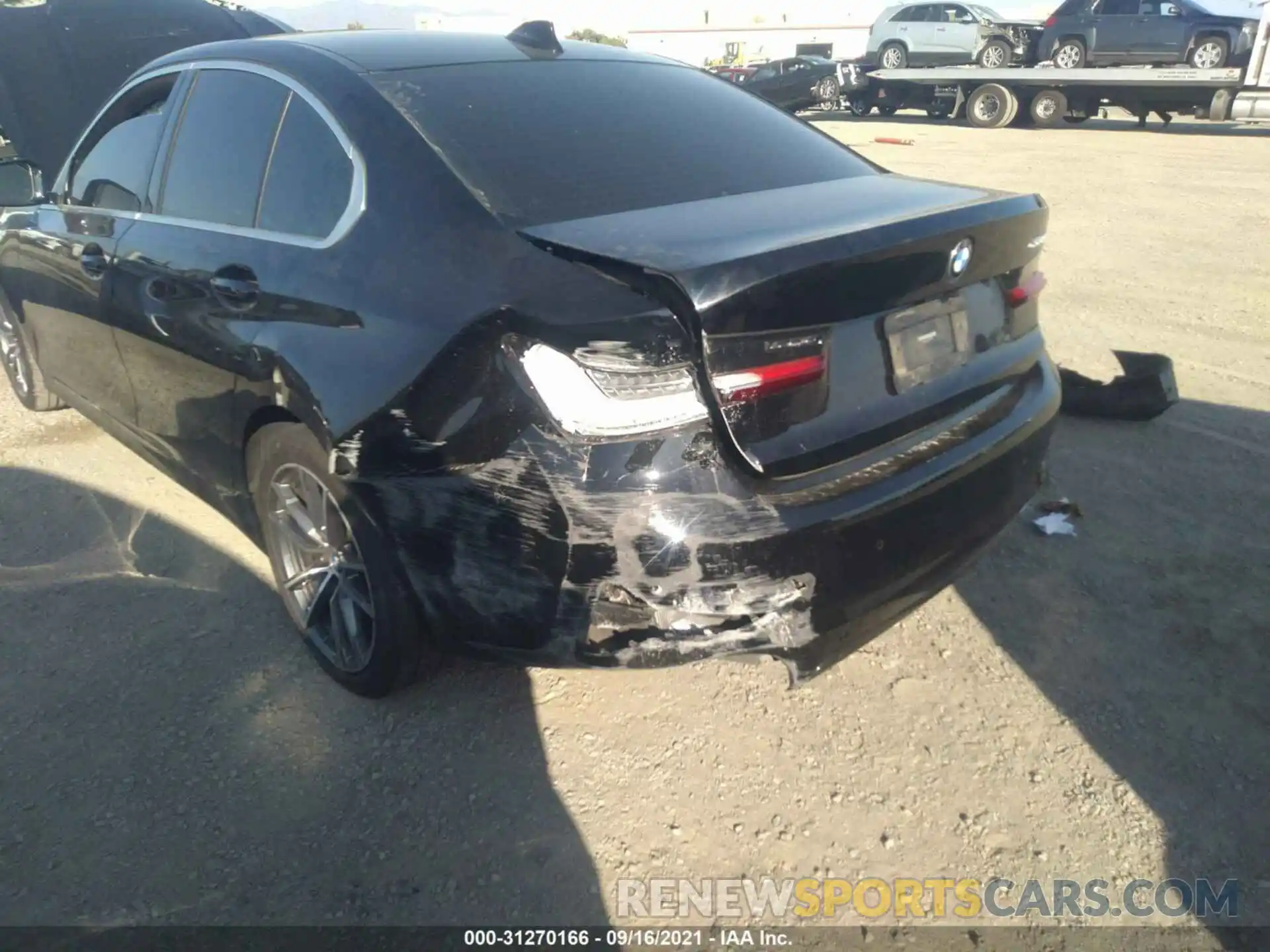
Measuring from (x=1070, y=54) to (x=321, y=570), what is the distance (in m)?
20.2

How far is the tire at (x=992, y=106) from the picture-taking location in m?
19.5

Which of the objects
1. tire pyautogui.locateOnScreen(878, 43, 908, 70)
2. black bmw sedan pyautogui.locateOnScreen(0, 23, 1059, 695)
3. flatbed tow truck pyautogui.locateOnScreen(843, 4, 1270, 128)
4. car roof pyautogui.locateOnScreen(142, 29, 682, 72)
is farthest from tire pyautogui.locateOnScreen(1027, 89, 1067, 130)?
black bmw sedan pyautogui.locateOnScreen(0, 23, 1059, 695)

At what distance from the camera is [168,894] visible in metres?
2.25

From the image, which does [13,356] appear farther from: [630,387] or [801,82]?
[801,82]

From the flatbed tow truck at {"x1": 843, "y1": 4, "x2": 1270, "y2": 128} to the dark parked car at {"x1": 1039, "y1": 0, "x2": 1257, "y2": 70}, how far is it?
0.32 meters

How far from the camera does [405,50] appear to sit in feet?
9.71

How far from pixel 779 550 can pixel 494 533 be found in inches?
25.6

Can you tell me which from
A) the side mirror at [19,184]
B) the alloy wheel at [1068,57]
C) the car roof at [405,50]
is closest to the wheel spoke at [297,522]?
the car roof at [405,50]

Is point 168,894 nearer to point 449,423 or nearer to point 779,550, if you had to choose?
point 449,423

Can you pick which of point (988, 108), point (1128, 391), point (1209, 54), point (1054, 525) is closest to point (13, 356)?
point (1054, 525)

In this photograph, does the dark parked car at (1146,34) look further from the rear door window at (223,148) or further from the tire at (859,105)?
the rear door window at (223,148)

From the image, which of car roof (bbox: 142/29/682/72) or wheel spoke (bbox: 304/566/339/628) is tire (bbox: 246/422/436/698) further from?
car roof (bbox: 142/29/682/72)

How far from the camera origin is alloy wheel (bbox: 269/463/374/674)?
2.72 meters

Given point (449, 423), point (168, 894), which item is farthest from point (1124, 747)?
point (168, 894)
